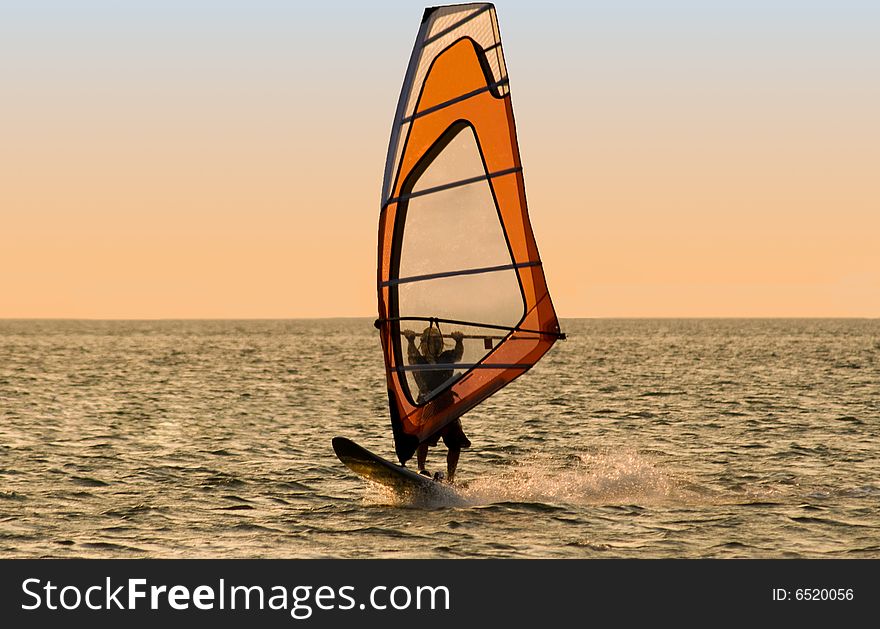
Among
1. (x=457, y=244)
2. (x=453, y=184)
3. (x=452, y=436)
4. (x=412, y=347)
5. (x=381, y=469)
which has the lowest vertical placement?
(x=381, y=469)

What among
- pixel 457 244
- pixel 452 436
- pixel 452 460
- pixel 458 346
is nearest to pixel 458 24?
pixel 457 244

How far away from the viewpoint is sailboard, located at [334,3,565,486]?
1498cm

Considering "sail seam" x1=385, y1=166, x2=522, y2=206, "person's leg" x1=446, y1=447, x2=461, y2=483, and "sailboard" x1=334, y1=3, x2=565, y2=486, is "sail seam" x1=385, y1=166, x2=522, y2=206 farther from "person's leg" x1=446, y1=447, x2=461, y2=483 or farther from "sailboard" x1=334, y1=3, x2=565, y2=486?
"person's leg" x1=446, y1=447, x2=461, y2=483

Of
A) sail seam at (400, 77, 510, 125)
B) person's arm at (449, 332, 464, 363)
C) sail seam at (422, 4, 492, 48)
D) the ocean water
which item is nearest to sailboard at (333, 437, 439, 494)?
the ocean water

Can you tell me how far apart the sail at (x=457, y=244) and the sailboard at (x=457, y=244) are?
13 mm

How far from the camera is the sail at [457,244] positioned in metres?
15.0

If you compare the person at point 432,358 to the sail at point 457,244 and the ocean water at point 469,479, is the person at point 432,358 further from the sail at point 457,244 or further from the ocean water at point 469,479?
the ocean water at point 469,479

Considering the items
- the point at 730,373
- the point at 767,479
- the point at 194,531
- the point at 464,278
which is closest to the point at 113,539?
the point at 194,531

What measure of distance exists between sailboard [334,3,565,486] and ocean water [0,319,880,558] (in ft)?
5.88

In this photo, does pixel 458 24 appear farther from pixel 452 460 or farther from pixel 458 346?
pixel 452 460

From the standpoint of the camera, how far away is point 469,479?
18.5 m

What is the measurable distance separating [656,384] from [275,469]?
3003cm

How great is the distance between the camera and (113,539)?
1396cm

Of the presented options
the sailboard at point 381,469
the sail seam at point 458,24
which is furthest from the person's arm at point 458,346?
the sail seam at point 458,24
